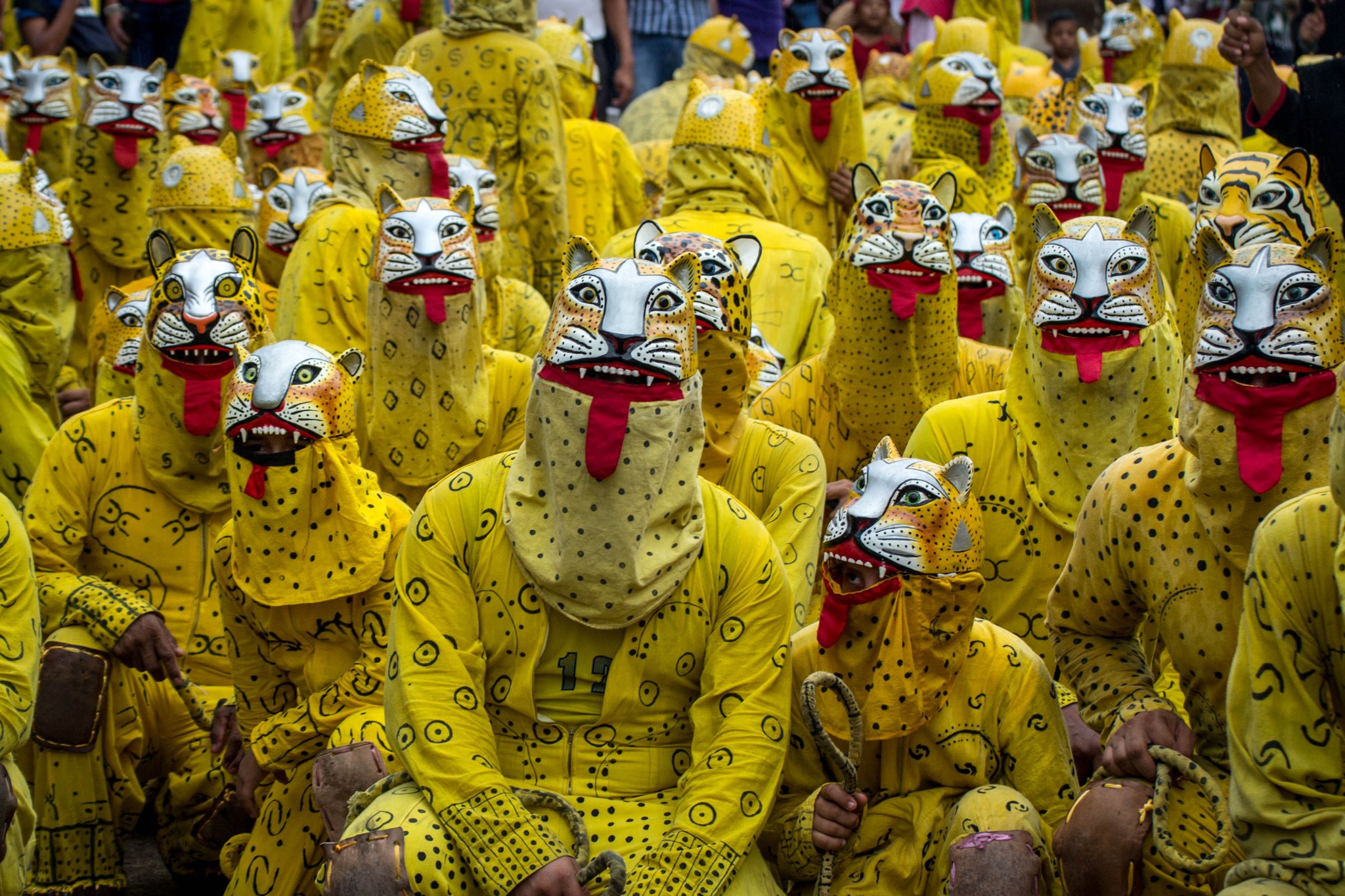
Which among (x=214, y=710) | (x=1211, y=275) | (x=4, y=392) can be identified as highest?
(x=1211, y=275)

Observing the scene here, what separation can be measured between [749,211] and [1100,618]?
4.39m

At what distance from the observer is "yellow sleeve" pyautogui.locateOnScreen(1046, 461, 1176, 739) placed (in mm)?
4594

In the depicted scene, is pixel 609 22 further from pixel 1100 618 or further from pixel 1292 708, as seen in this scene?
pixel 1292 708

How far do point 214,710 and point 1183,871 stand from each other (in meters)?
3.22

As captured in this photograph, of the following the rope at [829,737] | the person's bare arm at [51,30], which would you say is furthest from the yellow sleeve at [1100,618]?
the person's bare arm at [51,30]

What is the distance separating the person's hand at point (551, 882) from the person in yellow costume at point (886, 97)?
8.30 metres

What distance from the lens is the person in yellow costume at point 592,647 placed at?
421 cm

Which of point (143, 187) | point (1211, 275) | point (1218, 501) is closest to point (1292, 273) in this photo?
point (1211, 275)

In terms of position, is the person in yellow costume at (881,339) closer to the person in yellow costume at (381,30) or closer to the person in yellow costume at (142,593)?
the person in yellow costume at (142,593)

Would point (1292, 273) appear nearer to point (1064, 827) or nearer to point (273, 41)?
point (1064, 827)

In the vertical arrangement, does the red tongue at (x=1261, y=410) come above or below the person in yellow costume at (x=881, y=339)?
above

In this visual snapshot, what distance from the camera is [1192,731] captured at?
4621 mm

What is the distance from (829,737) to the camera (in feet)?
14.4

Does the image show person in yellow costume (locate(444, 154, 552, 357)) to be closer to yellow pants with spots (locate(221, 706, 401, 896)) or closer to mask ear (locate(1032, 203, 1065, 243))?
mask ear (locate(1032, 203, 1065, 243))
